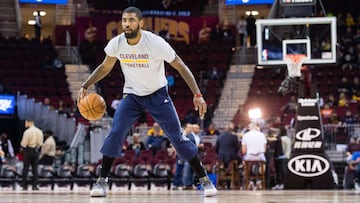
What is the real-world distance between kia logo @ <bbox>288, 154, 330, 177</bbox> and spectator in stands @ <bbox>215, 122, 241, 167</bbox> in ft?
7.20

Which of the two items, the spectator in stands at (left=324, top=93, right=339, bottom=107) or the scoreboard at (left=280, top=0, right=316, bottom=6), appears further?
the spectator in stands at (left=324, top=93, right=339, bottom=107)

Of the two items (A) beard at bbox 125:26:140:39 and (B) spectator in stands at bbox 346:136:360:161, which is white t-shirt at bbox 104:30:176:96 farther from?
(B) spectator in stands at bbox 346:136:360:161

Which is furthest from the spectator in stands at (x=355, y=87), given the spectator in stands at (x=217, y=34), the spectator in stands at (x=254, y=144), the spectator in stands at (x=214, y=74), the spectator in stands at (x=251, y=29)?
the spectator in stands at (x=254, y=144)

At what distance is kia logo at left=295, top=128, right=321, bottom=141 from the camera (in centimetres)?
1443

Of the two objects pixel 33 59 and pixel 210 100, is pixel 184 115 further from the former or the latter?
pixel 33 59

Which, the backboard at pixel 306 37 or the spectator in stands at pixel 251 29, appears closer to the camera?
the backboard at pixel 306 37

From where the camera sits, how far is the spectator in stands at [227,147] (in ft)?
53.9

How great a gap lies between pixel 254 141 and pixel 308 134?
64.4 inches

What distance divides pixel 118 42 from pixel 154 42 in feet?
1.16

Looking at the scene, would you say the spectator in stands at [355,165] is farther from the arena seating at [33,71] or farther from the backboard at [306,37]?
the arena seating at [33,71]

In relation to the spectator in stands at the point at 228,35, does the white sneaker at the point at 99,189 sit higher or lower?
lower

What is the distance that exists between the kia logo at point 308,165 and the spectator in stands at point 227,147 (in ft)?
7.20

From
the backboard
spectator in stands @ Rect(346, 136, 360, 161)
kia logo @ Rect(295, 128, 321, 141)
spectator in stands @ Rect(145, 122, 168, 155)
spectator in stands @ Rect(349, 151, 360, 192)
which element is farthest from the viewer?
spectator in stands @ Rect(145, 122, 168, 155)

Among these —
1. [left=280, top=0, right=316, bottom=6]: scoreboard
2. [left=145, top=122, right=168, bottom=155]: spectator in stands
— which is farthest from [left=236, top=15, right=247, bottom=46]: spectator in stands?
[left=280, top=0, right=316, bottom=6]: scoreboard
